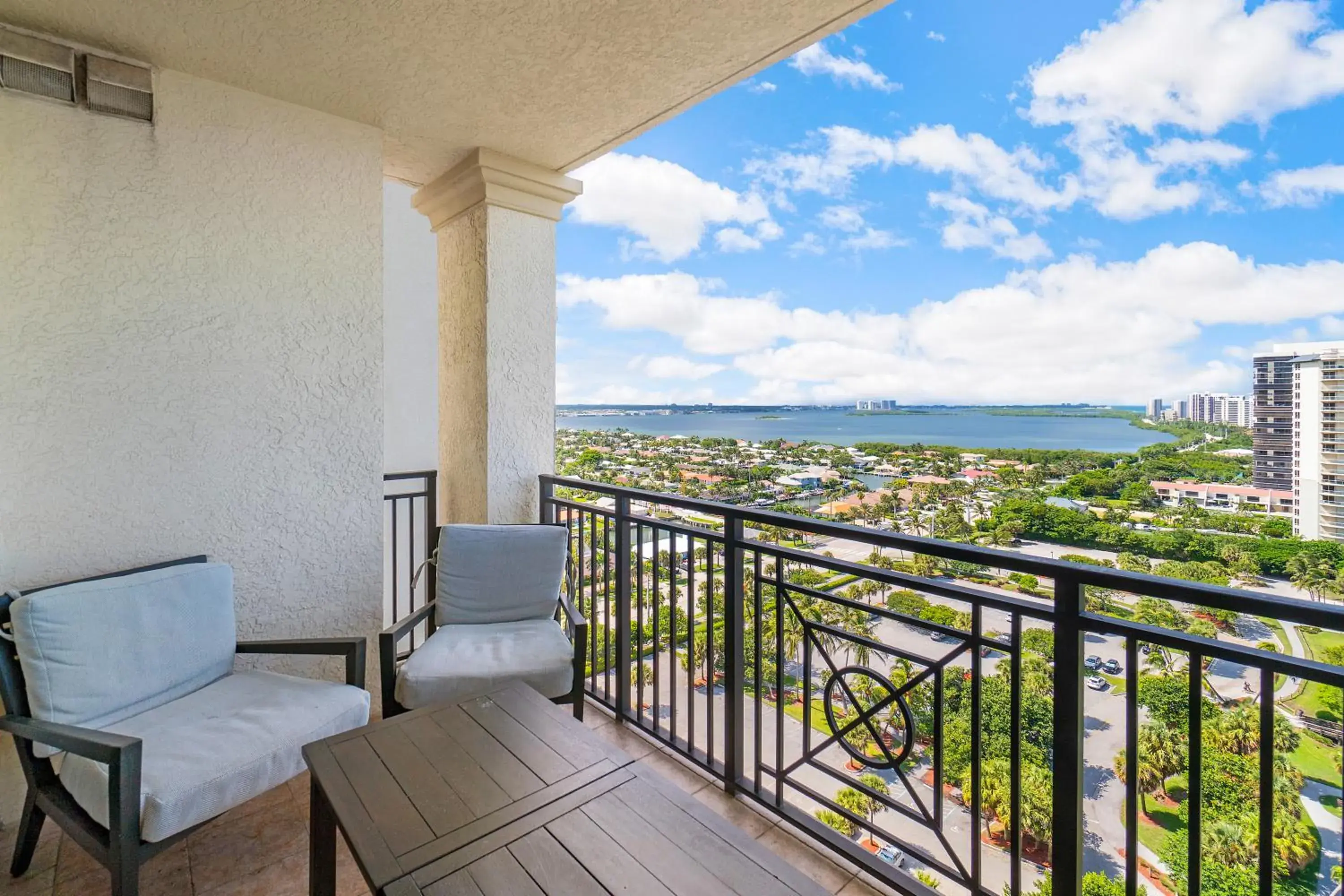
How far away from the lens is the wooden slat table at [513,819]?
1.04m

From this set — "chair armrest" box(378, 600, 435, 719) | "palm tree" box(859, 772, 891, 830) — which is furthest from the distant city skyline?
"palm tree" box(859, 772, 891, 830)

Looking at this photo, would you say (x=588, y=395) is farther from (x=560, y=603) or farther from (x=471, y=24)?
(x=471, y=24)

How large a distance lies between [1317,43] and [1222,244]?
542 cm

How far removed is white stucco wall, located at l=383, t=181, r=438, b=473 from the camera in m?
4.16

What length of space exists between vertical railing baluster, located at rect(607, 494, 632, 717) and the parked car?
3.81ft

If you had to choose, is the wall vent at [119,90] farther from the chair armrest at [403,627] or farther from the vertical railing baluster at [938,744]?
the vertical railing baluster at [938,744]

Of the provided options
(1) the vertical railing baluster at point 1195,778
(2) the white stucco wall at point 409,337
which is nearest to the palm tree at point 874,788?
(1) the vertical railing baluster at point 1195,778

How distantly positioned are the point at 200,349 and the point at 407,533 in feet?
6.91

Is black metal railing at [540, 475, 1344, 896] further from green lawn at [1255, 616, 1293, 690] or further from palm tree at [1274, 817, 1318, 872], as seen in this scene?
palm tree at [1274, 817, 1318, 872]

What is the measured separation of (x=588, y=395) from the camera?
23.3 ft

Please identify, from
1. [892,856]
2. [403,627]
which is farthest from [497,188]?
[892,856]

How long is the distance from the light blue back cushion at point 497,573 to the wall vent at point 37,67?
2182 mm

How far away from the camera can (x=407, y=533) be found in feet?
13.7

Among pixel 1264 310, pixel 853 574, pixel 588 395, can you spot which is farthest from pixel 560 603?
pixel 1264 310
